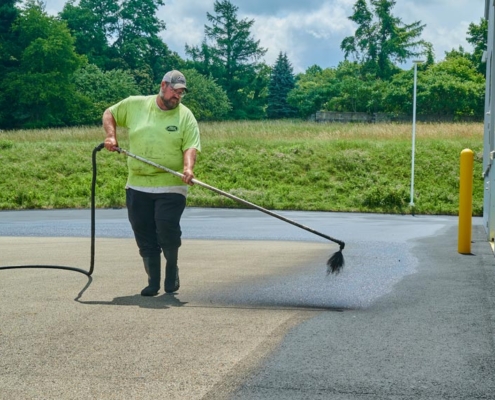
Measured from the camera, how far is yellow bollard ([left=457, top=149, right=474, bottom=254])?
1011 centimetres

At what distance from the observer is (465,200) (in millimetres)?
10258

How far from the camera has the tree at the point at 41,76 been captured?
2211 inches

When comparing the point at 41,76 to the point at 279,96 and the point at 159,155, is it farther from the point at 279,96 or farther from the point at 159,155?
the point at 159,155

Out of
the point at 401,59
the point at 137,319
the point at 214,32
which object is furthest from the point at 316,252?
the point at 214,32

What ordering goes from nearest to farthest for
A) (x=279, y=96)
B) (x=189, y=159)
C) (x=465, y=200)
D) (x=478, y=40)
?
(x=189, y=159) < (x=465, y=200) < (x=478, y=40) < (x=279, y=96)

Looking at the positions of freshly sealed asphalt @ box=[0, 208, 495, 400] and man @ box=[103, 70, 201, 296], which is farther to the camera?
man @ box=[103, 70, 201, 296]

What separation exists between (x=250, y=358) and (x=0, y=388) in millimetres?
1416

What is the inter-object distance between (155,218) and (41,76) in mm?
53182

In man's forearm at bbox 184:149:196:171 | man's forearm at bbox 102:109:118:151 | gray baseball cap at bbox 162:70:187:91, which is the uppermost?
gray baseball cap at bbox 162:70:187:91

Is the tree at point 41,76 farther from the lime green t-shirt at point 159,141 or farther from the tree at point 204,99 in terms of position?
the lime green t-shirt at point 159,141

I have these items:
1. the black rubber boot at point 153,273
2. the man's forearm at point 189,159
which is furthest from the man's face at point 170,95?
the black rubber boot at point 153,273

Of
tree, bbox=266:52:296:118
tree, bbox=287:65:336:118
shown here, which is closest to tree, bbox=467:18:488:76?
tree, bbox=287:65:336:118

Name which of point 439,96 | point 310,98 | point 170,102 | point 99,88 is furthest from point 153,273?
point 310,98

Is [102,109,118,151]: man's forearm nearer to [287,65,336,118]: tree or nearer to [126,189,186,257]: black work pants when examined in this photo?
[126,189,186,257]: black work pants
